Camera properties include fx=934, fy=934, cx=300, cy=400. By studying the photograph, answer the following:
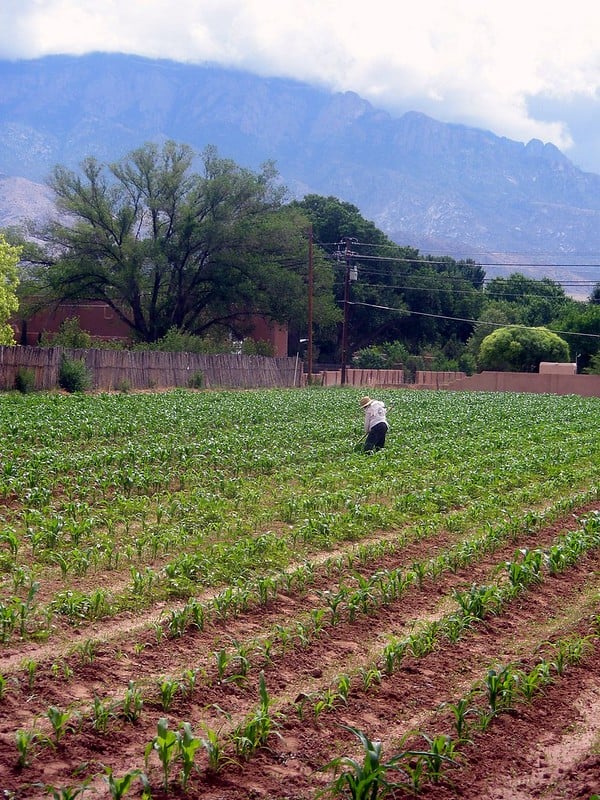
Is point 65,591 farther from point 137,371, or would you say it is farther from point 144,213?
point 144,213

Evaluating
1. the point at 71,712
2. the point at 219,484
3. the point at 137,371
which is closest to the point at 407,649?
the point at 71,712

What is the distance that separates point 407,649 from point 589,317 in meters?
72.9

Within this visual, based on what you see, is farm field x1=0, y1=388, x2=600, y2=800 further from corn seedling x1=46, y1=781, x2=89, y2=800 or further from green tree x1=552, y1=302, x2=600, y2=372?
green tree x1=552, y1=302, x2=600, y2=372

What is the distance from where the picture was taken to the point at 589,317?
75875 millimetres

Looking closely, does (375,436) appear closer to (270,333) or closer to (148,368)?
(148,368)

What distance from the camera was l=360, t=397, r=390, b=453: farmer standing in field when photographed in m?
19.2

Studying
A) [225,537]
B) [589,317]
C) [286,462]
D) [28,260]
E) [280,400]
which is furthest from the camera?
[589,317]

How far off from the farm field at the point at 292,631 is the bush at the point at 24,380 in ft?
60.7

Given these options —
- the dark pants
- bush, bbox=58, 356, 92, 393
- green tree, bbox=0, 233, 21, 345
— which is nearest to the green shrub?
green tree, bbox=0, 233, 21, 345

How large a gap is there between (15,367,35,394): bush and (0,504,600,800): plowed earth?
1072 inches

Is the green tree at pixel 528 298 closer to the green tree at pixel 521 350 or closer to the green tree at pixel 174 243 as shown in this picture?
the green tree at pixel 521 350

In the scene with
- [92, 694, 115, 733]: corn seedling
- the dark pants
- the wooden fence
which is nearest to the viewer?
[92, 694, 115, 733]: corn seedling

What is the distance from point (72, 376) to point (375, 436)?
774 inches

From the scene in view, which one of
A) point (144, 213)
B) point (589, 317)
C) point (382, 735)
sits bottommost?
point (382, 735)
